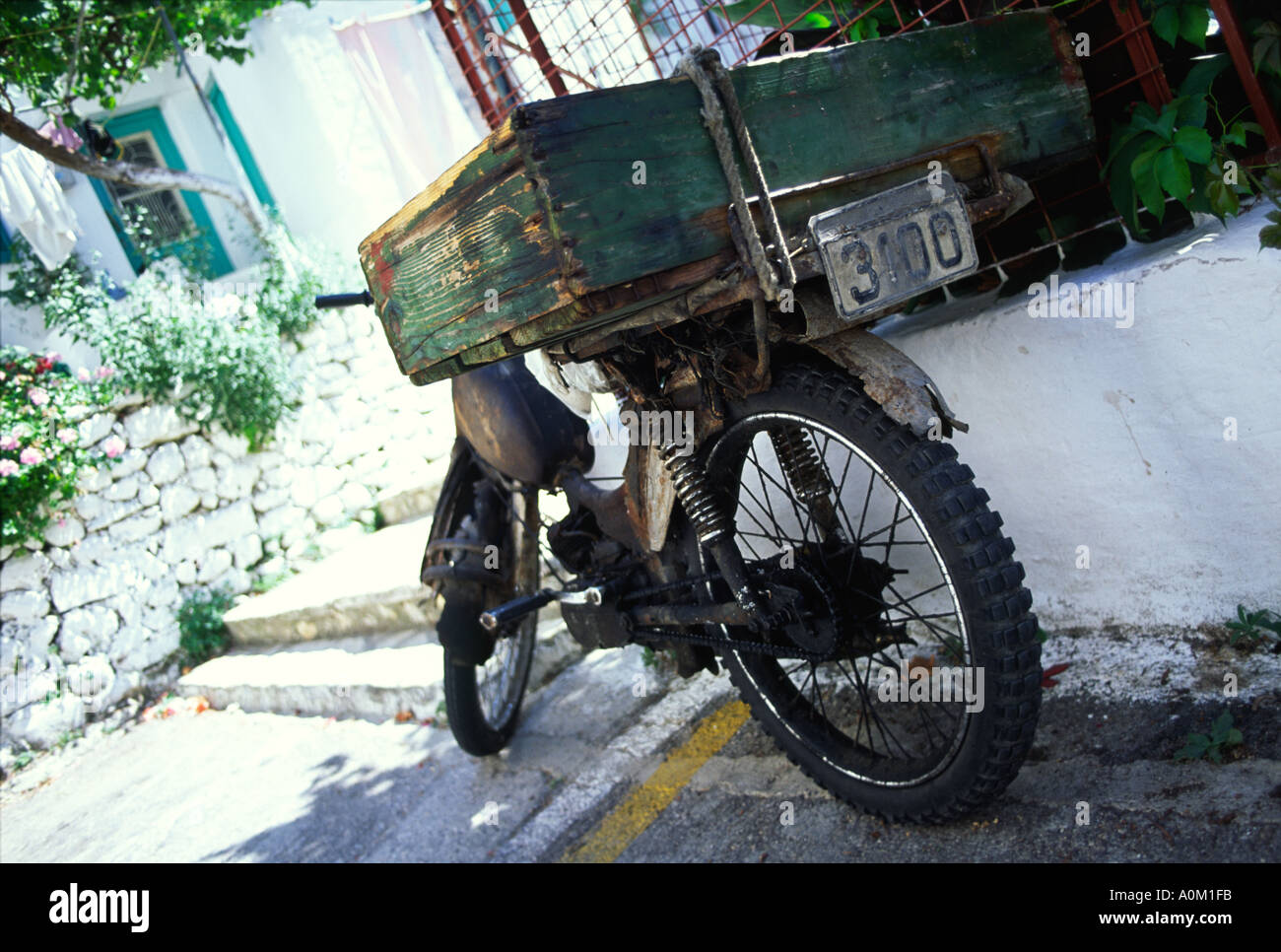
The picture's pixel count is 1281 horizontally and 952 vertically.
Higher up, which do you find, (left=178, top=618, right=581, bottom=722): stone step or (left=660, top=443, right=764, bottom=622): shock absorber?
(left=660, top=443, right=764, bottom=622): shock absorber

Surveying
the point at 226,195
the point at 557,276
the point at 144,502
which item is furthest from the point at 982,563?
the point at 226,195

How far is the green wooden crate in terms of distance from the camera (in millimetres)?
1709

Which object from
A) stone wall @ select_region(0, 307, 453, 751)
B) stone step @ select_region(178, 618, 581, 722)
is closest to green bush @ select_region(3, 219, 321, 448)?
stone wall @ select_region(0, 307, 453, 751)

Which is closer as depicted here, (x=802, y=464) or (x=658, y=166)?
(x=658, y=166)

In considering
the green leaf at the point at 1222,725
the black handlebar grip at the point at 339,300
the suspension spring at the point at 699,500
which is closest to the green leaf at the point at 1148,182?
the green leaf at the point at 1222,725

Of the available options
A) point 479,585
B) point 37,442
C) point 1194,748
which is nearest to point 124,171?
point 37,442

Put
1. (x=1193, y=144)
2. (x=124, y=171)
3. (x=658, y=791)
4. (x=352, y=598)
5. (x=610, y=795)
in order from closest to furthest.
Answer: (x=1193, y=144), (x=658, y=791), (x=610, y=795), (x=352, y=598), (x=124, y=171)

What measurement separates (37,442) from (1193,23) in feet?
23.1

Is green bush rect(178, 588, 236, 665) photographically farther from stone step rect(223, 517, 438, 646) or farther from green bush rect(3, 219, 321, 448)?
green bush rect(3, 219, 321, 448)

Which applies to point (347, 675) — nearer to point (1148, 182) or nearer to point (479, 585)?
point (479, 585)

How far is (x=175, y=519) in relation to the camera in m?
7.04

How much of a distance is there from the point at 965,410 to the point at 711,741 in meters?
1.35

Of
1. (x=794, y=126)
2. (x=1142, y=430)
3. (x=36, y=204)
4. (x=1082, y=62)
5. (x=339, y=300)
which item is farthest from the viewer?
(x=36, y=204)

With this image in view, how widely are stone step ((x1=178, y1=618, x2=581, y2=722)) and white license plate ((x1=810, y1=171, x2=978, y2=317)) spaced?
2.65m
